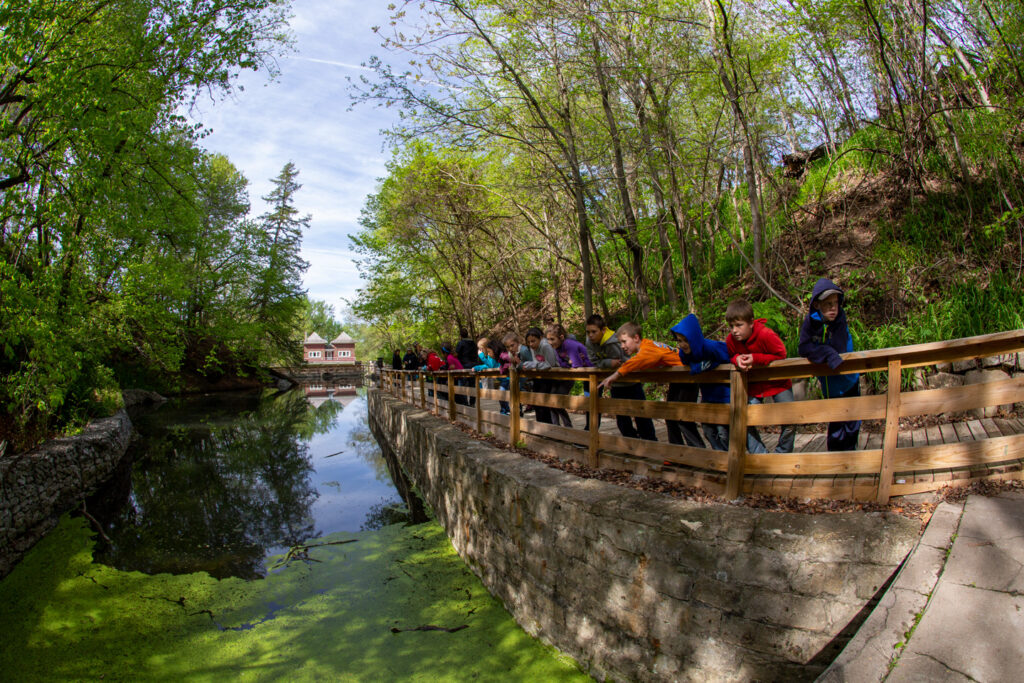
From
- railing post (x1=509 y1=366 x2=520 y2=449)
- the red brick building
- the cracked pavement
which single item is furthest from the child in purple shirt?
the red brick building

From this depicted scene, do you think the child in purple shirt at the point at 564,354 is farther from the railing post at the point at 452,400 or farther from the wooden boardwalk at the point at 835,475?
the railing post at the point at 452,400

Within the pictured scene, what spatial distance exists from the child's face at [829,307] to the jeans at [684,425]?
1.26 m

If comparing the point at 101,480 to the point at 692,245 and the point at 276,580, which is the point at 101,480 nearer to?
the point at 276,580

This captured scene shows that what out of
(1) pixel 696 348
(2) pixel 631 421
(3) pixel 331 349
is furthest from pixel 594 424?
(3) pixel 331 349

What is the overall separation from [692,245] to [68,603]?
1366 cm

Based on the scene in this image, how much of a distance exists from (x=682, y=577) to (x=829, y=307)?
74.4 inches

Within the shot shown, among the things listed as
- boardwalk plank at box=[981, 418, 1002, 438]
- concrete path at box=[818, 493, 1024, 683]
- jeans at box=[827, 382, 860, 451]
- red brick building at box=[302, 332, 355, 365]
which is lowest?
concrete path at box=[818, 493, 1024, 683]

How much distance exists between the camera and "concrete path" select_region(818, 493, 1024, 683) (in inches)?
75.5

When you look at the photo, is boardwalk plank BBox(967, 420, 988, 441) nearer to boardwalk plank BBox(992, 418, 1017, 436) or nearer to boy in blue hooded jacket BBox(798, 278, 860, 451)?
boardwalk plank BBox(992, 418, 1017, 436)

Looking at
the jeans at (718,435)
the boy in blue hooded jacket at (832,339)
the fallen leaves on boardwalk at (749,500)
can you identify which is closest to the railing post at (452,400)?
the fallen leaves on boardwalk at (749,500)

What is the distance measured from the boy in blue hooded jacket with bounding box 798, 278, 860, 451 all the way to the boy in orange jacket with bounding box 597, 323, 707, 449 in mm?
909

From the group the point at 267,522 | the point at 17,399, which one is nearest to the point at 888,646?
the point at 267,522

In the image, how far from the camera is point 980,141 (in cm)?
672

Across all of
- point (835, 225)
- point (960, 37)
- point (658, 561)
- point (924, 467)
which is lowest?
point (658, 561)
